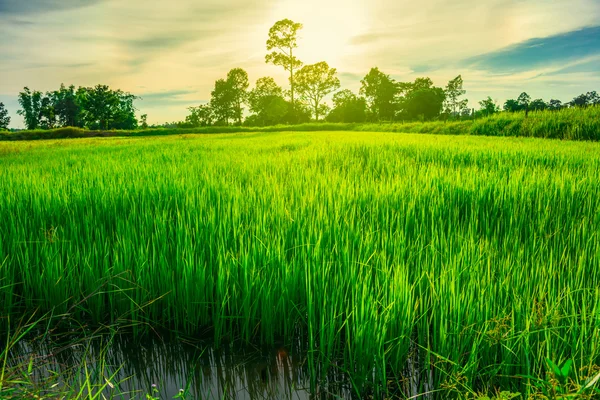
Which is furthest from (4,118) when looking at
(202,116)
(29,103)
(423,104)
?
(423,104)

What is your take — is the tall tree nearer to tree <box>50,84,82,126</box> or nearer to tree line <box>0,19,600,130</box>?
tree line <box>0,19,600,130</box>

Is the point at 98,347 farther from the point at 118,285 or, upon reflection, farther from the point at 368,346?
the point at 368,346

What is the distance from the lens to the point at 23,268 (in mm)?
1838

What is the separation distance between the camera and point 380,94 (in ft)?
168

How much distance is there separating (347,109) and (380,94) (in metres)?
6.79

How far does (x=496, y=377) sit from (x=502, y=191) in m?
1.95

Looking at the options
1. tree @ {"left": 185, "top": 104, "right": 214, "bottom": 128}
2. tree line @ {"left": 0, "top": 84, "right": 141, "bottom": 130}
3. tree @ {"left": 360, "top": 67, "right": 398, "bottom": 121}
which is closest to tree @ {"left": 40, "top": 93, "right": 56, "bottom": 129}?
tree line @ {"left": 0, "top": 84, "right": 141, "bottom": 130}

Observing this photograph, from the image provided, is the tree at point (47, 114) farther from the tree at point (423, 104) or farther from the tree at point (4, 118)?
the tree at point (423, 104)

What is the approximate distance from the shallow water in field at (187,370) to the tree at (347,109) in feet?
158

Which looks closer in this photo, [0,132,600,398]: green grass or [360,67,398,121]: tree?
[0,132,600,398]: green grass

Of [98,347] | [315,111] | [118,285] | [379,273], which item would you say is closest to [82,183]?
[118,285]

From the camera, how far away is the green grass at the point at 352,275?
115cm

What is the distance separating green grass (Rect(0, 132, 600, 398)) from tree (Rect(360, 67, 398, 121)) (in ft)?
166

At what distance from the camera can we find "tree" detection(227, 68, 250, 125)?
50.1 m
